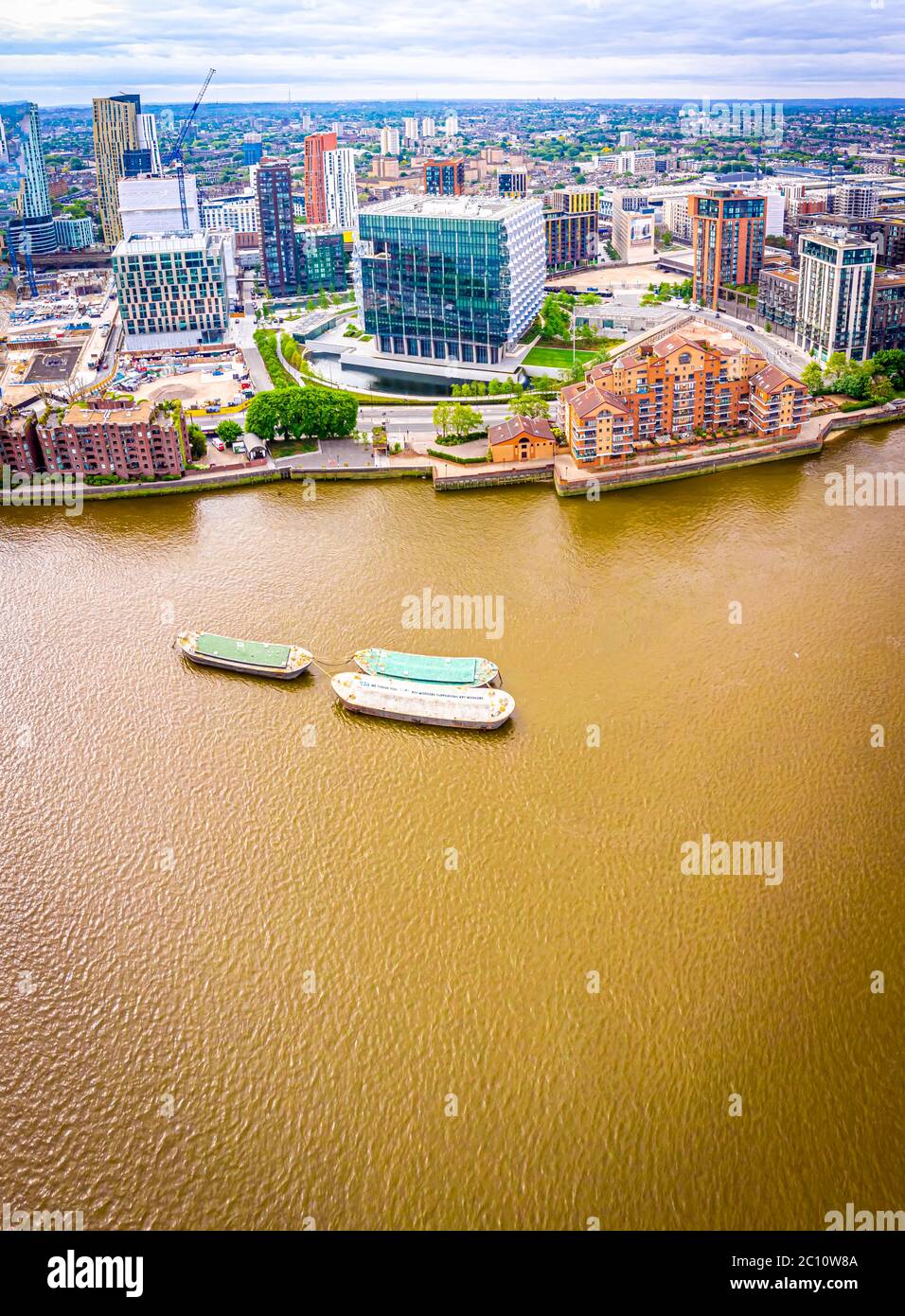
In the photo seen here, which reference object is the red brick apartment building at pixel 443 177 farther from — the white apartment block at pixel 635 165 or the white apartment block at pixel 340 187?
the white apartment block at pixel 635 165

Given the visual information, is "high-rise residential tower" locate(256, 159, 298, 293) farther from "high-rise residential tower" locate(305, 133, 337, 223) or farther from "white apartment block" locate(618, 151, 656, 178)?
"white apartment block" locate(618, 151, 656, 178)

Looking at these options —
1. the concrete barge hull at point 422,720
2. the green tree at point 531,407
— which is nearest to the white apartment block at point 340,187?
the green tree at point 531,407

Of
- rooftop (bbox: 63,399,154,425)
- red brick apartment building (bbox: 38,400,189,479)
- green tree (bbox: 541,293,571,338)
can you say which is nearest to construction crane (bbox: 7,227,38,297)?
green tree (bbox: 541,293,571,338)

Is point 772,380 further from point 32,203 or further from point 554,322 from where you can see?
point 32,203

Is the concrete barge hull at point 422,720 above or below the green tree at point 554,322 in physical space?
below

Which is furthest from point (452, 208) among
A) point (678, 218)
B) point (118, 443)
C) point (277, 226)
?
point (678, 218)

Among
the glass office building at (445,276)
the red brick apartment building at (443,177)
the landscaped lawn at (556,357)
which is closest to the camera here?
the glass office building at (445,276)
